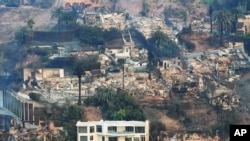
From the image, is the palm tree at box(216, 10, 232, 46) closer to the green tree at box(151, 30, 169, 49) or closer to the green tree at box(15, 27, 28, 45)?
the green tree at box(151, 30, 169, 49)

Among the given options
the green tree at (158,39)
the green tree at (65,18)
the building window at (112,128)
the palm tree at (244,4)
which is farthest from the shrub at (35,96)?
the palm tree at (244,4)

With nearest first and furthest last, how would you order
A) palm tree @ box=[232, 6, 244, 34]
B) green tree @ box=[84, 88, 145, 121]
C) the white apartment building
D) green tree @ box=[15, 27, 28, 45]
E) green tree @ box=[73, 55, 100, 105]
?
the white apartment building, green tree @ box=[84, 88, 145, 121], green tree @ box=[73, 55, 100, 105], palm tree @ box=[232, 6, 244, 34], green tree @ box=[15, 27, 28, 45]

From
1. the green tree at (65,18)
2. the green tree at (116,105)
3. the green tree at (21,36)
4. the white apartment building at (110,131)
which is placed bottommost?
the white apartment building at (110,131)

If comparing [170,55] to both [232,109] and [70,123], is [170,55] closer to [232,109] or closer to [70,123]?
[232,109]

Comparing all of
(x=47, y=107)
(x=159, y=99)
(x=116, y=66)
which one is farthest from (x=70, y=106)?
(x=116, y=66)

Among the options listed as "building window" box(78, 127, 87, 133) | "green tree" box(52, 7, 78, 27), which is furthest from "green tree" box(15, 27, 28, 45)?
"building window" box(78, 127, 87, 133)

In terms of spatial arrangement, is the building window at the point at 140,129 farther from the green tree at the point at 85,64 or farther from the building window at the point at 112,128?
the green tree at the point at 85,64
